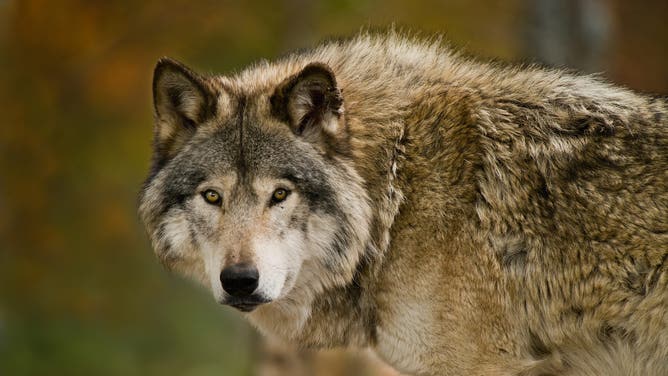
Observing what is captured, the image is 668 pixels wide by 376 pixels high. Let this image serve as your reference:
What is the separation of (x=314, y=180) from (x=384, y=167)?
16.8 inches

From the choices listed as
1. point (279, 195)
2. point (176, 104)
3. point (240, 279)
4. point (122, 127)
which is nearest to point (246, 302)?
point (240, 279)

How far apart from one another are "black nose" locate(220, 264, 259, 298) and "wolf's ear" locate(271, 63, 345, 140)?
2.94 ft

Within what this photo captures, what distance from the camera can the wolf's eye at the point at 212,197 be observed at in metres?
4.94

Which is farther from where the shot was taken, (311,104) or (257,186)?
(311,104)

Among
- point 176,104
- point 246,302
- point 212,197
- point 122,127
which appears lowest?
point 246,302

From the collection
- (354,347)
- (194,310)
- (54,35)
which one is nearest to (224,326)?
(194,310)

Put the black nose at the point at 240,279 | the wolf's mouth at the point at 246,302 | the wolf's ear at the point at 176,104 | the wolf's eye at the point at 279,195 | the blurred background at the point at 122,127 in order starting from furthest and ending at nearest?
1. the blurred background at the point at 122,127
2. the wolf's ear at the point at 176,104
3. the wolf's eye at the point at 279,195
4. the wolf's mouth at the point at 246,302
5. the black nose at the point at 240,279

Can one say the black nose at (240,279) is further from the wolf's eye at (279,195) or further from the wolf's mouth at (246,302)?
the wolf's eye at (279,195)

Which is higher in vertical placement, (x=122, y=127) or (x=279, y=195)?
(x=279, y=195)

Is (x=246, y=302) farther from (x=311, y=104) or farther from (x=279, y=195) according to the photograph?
(x=311, y=104)

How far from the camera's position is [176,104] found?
5.27 metres

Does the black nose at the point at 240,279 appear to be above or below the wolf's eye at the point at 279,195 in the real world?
below

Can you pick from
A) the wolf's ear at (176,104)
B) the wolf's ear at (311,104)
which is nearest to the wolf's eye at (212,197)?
the wolf's ear at (176,104)

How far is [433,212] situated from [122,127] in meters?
11.4
